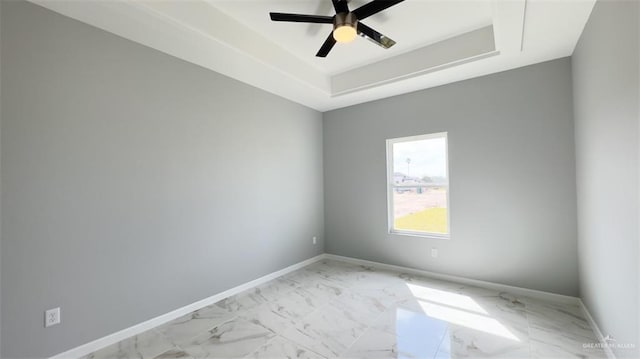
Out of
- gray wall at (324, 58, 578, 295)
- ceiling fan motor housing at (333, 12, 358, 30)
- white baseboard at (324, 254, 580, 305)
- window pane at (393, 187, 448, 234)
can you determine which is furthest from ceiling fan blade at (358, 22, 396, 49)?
white baseboard at (324, 254, 580, 305)

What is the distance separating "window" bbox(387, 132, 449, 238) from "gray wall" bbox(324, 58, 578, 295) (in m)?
0.12

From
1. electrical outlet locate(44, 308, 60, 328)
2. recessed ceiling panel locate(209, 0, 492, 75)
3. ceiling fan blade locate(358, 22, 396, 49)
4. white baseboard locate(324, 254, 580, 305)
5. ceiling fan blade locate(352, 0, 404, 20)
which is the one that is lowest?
white baseboard locate(324, 254, 580, 305)

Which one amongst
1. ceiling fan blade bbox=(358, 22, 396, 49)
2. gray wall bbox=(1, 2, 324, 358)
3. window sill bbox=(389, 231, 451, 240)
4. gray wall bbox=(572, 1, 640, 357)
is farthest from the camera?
window sill bbox=(389, 231, 451, 240)

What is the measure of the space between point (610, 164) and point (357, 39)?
2470mm

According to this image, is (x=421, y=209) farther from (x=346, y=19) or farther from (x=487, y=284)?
(x=346, y=19)

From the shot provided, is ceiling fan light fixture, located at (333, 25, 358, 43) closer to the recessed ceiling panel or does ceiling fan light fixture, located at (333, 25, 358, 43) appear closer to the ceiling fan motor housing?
the ceiling fan motor housing

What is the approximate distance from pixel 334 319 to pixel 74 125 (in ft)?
9.31

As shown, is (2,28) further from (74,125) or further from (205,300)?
(205,300)

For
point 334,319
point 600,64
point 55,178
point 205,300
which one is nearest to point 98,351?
point 205,300

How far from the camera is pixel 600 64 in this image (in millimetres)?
1990

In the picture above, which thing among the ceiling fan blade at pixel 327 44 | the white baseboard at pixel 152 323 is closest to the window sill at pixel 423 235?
the white baseboard at pixel 152 323

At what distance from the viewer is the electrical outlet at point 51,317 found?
78.0 inches

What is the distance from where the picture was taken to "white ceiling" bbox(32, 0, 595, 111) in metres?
2.16

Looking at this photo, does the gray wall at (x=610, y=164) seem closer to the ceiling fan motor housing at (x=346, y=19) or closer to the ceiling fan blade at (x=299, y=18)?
the ceiling fan motor housing at (x=346, y=19)
